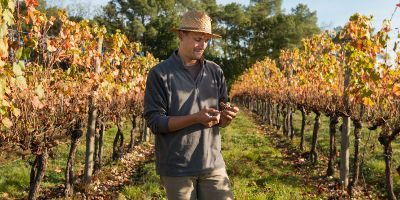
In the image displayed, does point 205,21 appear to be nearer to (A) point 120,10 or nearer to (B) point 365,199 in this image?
(B) point 365,199

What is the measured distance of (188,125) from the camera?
2.83m

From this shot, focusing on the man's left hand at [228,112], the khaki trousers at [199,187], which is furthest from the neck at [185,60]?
the khaki trousers at [199,187]

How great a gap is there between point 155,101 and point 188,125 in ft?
1.09

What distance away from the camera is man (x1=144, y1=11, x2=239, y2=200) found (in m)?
2.95

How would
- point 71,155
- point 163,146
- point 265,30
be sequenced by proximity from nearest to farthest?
point 163,146 < point 71,155 < point 265,30

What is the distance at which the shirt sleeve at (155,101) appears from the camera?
291 centimetres

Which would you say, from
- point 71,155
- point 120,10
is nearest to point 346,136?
point 71,155

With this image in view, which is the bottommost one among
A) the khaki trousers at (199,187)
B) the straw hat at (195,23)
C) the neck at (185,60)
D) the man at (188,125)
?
the khaki trousers at (199,187)

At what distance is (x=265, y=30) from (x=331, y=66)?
141ft

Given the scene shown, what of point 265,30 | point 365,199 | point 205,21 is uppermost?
point 265,30

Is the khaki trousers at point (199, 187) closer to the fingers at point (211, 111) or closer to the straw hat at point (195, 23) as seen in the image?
the fingers at point (211, 111)

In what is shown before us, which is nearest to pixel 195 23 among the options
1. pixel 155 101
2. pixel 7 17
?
pixel 155 101

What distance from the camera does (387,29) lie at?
711 cm

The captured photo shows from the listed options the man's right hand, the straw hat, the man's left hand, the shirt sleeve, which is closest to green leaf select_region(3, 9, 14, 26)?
the shirt sleeve
